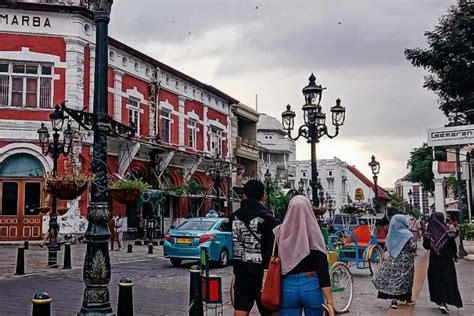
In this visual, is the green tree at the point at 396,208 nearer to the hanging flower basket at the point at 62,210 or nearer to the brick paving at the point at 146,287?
the brick paving at the point at 146,287

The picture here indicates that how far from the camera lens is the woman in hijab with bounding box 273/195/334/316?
4.78 metres

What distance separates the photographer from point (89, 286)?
5.95 meters

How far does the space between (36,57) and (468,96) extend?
1984cm

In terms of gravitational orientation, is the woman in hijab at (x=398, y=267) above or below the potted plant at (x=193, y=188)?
below

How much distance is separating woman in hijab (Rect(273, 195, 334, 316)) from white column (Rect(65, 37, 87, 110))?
2304 cm

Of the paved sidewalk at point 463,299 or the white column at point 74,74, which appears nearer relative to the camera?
the paved sidewalk at point 463,299

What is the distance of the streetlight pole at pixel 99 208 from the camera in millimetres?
5957

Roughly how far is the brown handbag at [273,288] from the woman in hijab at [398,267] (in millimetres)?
5402

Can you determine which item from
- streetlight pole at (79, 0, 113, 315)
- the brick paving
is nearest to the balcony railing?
the brick paving

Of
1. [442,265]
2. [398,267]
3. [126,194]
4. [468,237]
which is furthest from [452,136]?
[126,194]

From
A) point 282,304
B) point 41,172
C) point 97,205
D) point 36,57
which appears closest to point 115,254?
point 41,172

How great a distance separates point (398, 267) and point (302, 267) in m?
5.39

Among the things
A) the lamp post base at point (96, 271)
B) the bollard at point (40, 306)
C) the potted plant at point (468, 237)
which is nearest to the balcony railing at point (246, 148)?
the potted plant at point (468, 237)

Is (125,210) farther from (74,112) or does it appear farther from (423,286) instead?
(74,112)
